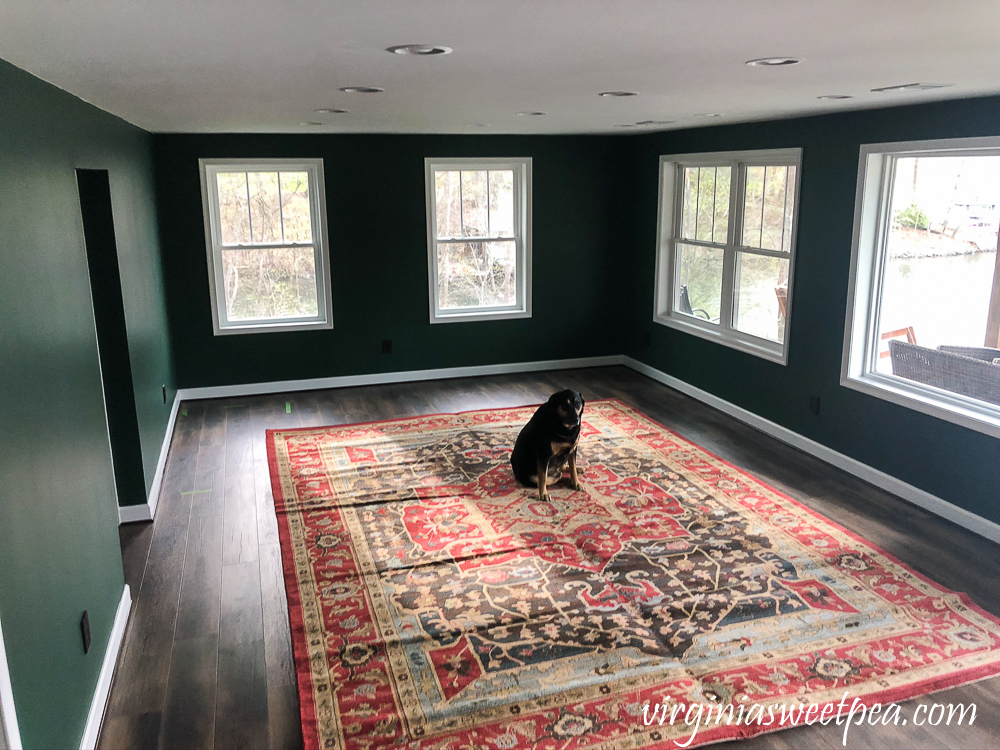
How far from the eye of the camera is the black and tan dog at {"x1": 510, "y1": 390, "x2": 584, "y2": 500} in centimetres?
433

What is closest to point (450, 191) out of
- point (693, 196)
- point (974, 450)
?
point (693, 196)

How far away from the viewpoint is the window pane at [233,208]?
669 cm

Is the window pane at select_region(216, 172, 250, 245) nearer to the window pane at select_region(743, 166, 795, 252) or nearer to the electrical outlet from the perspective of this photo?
the window pane at select_region(743, 166, 795, 252)

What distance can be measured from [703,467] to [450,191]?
3651 mm

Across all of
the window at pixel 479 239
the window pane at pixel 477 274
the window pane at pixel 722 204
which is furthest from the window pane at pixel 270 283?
the window pane at pixel 722 204

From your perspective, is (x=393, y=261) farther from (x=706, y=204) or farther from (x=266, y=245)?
(x=706, y=204)

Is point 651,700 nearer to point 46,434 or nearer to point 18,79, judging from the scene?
point 46,434

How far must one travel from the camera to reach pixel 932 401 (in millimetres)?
4461

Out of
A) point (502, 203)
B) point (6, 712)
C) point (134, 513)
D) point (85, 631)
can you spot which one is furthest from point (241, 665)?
point (502, 203)

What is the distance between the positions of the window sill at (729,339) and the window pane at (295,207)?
331 cm

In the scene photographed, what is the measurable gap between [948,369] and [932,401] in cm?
21

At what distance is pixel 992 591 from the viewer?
3.53 meters

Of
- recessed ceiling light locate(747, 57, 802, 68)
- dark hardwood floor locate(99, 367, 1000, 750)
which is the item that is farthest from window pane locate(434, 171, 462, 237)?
recessed ceiling light locate(747, 57, 802, 68)

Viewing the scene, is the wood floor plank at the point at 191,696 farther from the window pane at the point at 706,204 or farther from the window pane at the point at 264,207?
the window pane at the point at 706,204
